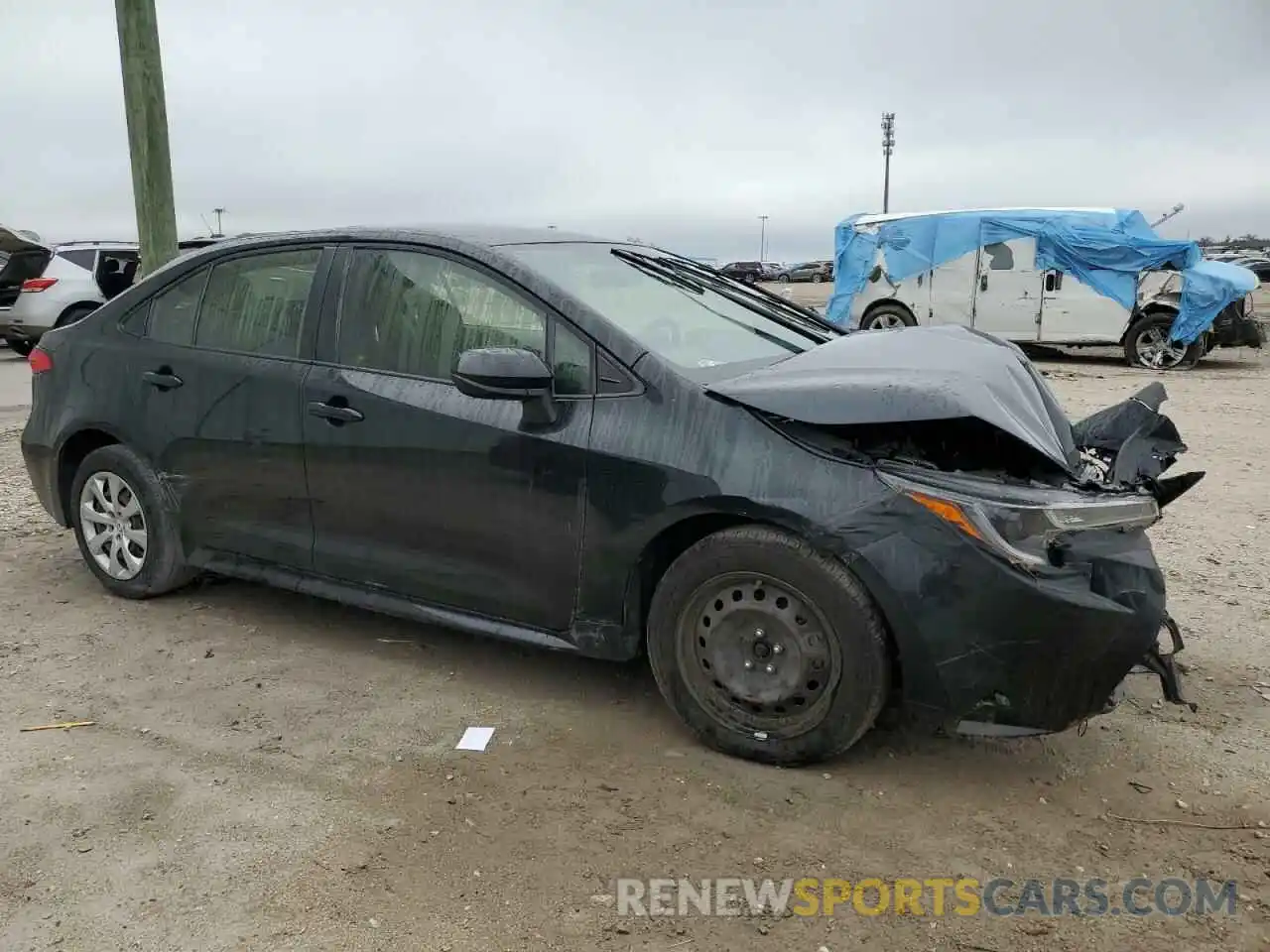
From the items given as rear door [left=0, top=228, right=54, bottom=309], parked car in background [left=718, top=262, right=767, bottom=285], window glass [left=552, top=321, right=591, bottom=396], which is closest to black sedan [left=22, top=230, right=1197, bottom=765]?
window glass [left=552, top=321, right=591, bottom=396]

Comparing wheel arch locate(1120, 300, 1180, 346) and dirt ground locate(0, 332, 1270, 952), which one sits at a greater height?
wheel arch locate(1120, 300, 1180, 346)

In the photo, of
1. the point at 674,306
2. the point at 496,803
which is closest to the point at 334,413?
the point at 674,306

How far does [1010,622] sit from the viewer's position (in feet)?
9.14

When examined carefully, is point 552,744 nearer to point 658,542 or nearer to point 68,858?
point 658,542

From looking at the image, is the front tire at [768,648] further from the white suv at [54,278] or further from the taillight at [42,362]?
the white suv at [54,278]

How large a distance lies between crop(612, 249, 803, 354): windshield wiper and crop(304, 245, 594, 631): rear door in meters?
0.72

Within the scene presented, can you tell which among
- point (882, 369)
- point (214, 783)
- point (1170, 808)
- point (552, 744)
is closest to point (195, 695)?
point (214, 783)

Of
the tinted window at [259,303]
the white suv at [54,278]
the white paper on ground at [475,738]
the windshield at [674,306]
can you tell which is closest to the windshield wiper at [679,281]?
the windshield at [674,306]

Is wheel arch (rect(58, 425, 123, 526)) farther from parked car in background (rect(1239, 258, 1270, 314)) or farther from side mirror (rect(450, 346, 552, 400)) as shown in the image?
parked car in background (rect(1239, 258, 1270, 314))

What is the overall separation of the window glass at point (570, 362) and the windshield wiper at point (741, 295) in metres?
0.77

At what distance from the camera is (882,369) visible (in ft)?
10.4

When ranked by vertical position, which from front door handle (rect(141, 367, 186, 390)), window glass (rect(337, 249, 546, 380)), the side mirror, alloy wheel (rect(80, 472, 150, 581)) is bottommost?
alloy wheel (rect(80, 472, 150, 581))

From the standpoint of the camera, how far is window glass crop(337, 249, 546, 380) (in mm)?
3557

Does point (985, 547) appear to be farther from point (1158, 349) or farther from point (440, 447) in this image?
point (1158, 349)
